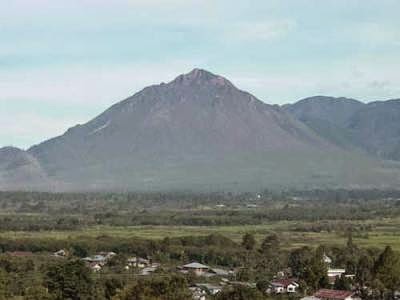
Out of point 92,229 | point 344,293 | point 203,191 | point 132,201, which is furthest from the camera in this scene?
point 203,191

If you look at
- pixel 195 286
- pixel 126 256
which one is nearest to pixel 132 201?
pixel 126 256

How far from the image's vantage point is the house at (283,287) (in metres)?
54.1

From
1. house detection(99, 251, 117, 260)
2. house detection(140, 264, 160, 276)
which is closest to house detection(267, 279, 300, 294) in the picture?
house detection(140, 264, 160, 276)

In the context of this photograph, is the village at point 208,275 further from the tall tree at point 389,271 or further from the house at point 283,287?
the tall tree at point 389,271

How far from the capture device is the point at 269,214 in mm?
117000

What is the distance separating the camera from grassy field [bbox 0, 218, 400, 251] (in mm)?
82938

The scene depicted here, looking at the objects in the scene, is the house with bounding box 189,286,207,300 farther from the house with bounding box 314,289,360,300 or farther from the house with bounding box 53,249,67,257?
the house with bounding box 53,249,67,257

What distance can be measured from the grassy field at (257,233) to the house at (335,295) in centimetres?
2504

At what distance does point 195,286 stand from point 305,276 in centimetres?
635

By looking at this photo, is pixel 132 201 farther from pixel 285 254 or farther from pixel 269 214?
pixel 285 254

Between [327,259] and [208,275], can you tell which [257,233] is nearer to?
[327,259]

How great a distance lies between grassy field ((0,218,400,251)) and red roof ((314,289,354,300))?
82.0ft

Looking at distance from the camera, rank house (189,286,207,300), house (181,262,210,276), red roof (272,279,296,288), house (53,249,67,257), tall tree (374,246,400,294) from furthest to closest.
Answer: house (53,249,67,257) < house (181,262,210,276) < red roof (272,279,296,288) < house (189,286,207,300) < tall tree (374,246,400,294)

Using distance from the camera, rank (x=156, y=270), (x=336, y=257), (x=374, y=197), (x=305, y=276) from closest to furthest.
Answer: (x=305, y=276)
(x=156, y=270)
(x=336, y=257)
(x=374, y=197)
